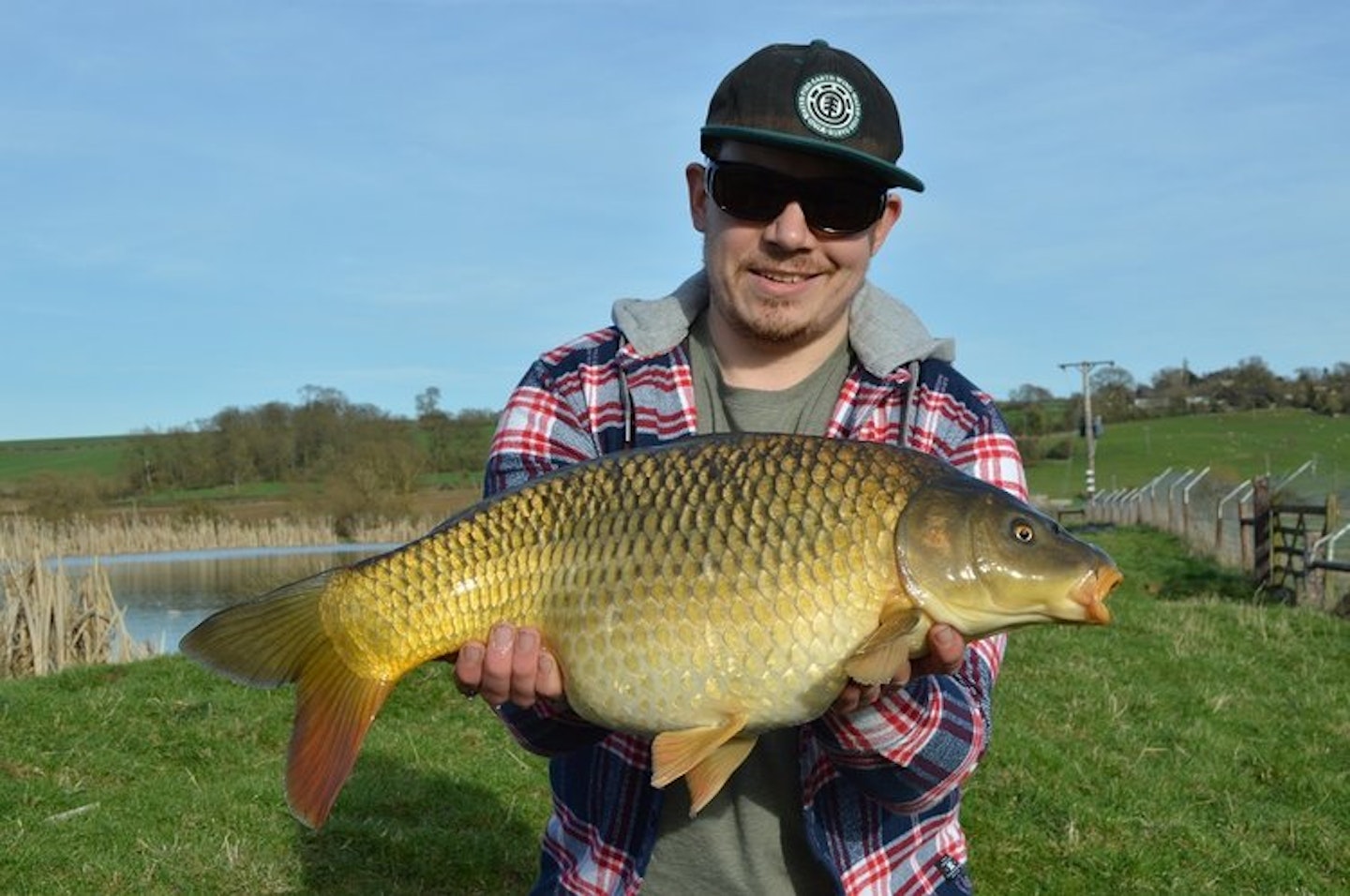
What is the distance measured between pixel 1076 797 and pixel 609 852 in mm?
4191

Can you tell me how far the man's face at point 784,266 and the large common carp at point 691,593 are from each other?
0.36 meters

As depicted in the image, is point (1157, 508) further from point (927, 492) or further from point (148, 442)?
point (148, 442)

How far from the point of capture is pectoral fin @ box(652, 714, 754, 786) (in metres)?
2.11

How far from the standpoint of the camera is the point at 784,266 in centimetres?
254

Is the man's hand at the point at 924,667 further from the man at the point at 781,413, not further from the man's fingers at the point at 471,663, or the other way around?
the man's fingers at the point at 471,663

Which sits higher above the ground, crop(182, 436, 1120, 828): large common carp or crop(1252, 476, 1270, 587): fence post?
crop(182, 436, 1120, 828): large common carp

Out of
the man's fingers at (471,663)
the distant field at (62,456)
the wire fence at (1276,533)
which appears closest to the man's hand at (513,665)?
the man's fingers at (471,663)

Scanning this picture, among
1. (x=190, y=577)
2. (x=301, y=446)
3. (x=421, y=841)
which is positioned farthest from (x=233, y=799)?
(x=301, y=446)

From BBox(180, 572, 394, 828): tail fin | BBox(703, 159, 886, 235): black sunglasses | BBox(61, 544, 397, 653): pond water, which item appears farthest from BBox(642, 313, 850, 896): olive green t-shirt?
BBox(61, 544, 397, 653): pond water

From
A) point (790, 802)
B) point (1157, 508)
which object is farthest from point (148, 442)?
point (790, 802)

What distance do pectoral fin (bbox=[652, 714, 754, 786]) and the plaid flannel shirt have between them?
223mm

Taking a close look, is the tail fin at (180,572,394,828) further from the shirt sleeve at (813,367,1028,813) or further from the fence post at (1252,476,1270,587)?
the fence post at (1252,476,1270,587)

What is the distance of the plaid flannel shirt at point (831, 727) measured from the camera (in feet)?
7.64

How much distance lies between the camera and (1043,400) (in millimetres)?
82000
